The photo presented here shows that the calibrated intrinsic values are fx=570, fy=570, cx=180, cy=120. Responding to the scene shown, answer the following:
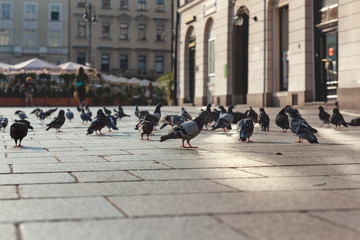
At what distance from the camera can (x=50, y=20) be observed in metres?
65.6

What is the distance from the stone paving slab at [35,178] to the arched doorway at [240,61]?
25875mm

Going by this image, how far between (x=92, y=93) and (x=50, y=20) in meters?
25.3

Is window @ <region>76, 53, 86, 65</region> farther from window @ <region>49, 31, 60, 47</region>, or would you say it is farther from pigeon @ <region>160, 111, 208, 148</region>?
pigeon @ <region>160, 111, 208, 148</region>

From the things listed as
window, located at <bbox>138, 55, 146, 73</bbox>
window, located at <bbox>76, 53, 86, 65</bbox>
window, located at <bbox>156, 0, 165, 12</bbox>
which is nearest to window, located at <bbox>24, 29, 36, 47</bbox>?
window, located at <bbox>76, 53, 86, 65</bbox>

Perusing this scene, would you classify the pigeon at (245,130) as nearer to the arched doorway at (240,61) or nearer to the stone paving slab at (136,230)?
the stone paving slab at (136,230)

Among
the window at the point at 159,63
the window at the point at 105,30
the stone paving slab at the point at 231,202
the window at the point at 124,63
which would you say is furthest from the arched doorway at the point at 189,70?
the stone paving slab at the point at 231,202

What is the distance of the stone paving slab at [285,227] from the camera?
3037mm

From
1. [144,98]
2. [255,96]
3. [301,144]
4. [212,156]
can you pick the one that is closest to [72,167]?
[212,156]

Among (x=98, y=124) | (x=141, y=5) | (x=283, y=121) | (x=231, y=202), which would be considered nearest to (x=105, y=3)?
(x=141, y=5)

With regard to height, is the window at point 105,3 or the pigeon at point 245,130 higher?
the window at point 105,3

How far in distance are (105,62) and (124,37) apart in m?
3.80

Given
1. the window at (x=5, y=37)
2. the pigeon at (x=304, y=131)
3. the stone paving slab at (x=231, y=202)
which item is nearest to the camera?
the stone paving slab at (x=231, y=202)

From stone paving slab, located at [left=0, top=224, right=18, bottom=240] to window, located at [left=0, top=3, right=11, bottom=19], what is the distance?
65.3m

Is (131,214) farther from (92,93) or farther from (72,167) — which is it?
(92,93)
